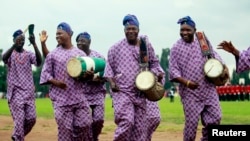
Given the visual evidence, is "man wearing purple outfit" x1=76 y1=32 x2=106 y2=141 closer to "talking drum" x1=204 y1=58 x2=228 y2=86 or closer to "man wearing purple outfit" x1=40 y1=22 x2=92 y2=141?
"man wearing purple outfit" x1=40 y1=22 x2=92 y2=141

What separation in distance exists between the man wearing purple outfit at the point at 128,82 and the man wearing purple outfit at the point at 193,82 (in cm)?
51

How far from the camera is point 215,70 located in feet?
28.8

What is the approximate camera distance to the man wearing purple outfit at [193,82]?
8.95 m

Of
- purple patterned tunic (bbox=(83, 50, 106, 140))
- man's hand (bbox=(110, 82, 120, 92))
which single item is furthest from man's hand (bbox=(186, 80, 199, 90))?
purple patterned tunic (bbox=(83, 50, 106, 140))

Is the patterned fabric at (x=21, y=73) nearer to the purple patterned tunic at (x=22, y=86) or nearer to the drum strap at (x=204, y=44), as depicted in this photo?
the purple patterned tunic at (x=22, y=86)

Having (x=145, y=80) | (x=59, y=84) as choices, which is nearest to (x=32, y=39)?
(x=59, y=84)

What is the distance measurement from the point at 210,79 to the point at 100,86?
271cm

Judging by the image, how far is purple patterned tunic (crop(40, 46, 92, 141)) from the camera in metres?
8.77

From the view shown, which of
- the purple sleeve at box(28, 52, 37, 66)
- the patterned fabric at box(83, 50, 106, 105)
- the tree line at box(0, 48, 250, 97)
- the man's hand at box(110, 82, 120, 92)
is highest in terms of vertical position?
the purple sleeve at box(28, 52, 37, 66)

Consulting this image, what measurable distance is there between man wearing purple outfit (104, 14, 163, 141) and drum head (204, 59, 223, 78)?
731mm

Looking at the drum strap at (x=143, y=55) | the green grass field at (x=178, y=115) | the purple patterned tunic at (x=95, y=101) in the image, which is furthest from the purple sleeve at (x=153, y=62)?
the green grass field at (x=178, y=115)

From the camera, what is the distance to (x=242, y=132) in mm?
7219

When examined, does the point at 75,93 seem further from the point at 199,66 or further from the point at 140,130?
the point at 199,66

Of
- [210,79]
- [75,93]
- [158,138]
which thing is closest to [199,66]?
[210,79]
